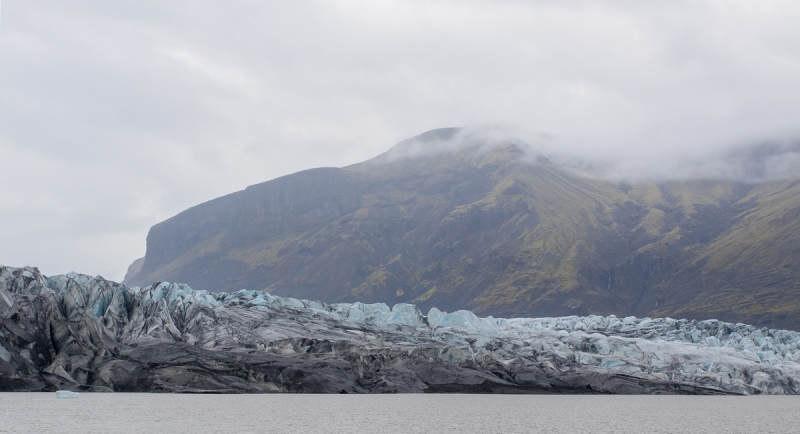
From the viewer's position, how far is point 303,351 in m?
104

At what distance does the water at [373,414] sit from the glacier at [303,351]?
11.2 feet

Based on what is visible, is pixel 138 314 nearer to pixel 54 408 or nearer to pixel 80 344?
→ pixel 80 344

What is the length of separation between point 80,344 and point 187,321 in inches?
982

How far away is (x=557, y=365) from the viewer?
118m

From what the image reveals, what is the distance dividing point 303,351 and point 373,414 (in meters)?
32.3

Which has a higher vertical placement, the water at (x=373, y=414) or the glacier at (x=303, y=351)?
the glacier at (x=303, y=351)

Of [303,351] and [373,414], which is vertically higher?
[303,351]

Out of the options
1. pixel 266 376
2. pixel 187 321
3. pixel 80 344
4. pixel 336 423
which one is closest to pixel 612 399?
pixel 266 376

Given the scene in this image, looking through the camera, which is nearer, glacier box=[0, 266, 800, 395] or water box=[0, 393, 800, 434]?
water box=[0, 393, 800, 434]

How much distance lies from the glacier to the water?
3425mm

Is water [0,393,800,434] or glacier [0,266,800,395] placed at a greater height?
glacier [0,266,800,395]

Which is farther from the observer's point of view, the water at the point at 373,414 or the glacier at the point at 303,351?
the glacier at the point at 303,351

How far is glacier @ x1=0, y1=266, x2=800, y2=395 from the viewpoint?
285ft

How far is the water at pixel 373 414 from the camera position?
59781 mm
